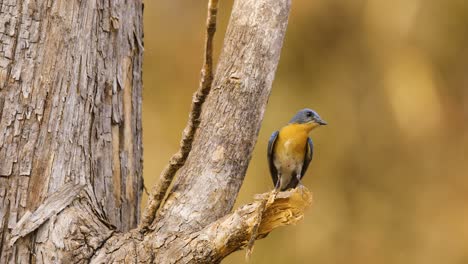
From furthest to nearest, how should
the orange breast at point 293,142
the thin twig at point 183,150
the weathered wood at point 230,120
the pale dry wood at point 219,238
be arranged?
the orange breast at point 293,142
the weathered wood at point 230,120
the thin twig at point 183,150
the pale dry wood at point 219,238

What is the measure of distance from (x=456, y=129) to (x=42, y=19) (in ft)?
18.8

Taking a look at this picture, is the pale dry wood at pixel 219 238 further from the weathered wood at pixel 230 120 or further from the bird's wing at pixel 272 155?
the bird's wing at pixel 272 155

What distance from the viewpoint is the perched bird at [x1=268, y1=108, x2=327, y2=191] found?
3.49m

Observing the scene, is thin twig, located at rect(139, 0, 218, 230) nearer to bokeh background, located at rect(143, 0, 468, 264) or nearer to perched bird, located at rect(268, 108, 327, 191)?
perched bird, located at rect(268, 108, 327, 191)

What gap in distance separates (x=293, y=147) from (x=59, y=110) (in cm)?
149

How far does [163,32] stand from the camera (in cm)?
741

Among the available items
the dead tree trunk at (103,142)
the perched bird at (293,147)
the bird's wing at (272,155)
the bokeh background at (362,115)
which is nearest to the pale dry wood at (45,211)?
the dead tree trunk at (103,142)

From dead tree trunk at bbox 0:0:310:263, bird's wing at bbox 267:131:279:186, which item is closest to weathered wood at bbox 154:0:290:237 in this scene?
dead tree trunk at bbox 0:0:310:263

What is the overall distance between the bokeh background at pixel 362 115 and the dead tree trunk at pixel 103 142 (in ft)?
15.5

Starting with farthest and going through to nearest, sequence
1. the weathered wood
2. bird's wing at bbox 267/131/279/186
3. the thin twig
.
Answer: bird's wing at bbox 267/131/279/186, the weathered wood, the thin twig

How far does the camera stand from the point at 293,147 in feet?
11.4

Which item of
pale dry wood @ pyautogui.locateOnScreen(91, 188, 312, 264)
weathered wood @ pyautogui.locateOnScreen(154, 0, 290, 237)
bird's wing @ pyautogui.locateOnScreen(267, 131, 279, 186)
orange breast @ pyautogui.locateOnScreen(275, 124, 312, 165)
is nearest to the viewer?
pale dry wood @ pyautogui.locateOnScreen(91, 188, 312, 264)

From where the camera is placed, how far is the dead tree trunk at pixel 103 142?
81.7 inches

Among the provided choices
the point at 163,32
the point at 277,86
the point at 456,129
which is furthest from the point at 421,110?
the point at 163,32
